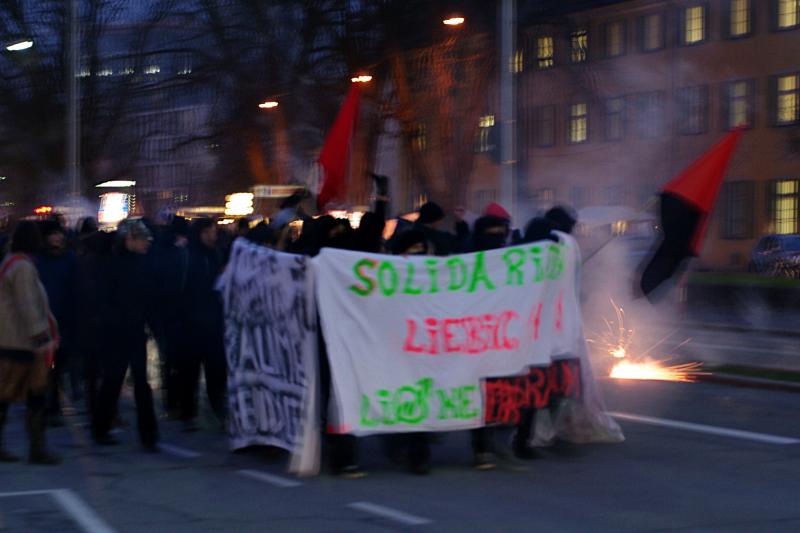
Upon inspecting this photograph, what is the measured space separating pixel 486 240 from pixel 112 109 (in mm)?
22415

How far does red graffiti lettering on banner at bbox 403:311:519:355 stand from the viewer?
926cm

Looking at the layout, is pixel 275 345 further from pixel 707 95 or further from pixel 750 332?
pixel 707 95

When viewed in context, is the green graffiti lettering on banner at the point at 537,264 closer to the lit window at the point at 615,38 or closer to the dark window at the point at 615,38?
the dark window at the point at 615,38

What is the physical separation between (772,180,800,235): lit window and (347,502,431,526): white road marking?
37936mm

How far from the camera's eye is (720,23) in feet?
141

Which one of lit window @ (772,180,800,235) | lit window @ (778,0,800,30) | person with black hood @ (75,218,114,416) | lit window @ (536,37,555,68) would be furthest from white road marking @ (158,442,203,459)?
lit window @ (772,180,800,235)

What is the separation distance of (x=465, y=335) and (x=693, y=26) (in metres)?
35.9

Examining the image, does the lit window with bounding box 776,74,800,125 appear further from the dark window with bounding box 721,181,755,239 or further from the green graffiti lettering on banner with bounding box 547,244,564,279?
the green graffiti lettering on banner with bounding box 547,244,564,279

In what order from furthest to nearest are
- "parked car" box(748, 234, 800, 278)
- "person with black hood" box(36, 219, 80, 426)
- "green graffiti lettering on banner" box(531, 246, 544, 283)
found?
"parked car" box(748, 234, 800, 278)
"person with black hood" box(36, 219, 80, 426)
"green graffiti lettering on banner" box(531, 246, 544, 283)

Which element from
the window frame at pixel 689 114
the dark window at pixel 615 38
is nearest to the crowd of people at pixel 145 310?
the dark window at pixel 615 38

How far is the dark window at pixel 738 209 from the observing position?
45.5 metres

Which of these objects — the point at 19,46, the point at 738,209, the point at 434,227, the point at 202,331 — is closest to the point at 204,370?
the point at 202,331

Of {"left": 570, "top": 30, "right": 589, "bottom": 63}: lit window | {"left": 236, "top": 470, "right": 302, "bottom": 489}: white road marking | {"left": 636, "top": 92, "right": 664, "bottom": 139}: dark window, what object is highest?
{"left": 636, "top": 92, "right": 664, "bottom": 139}: dark window

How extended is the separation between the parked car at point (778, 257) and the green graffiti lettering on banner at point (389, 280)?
27305mm
